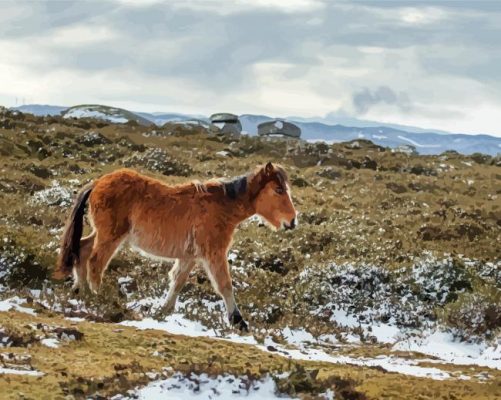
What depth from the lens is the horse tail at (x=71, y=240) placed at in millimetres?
11477

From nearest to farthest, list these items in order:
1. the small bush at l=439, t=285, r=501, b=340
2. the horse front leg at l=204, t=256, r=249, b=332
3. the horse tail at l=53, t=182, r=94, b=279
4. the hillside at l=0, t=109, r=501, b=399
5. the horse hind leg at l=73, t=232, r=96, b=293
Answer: the hillside at l=0, t=109, r=501, b=399, the horse front leg at l=204, t=256, r=249, b=332, the horse tail at l=53, t=182, r=94, b=279, the horse hind leg at l=73, t=232, r=96, b=293, the small bush at l=439, t=285, r=501, b=340

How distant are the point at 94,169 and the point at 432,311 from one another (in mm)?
19332

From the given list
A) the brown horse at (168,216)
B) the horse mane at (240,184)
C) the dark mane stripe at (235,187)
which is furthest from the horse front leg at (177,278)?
the dark mane stripe at (235,187)

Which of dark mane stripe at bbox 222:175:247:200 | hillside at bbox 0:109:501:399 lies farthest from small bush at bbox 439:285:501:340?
dark mane stripe at bbox 222:175:247:200

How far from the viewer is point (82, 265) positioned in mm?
11828

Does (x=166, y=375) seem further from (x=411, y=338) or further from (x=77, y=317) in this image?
(x=411, y=338)

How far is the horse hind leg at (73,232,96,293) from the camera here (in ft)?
38.4

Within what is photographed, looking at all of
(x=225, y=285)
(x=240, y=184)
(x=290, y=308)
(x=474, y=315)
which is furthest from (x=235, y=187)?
(x=474, y=315)

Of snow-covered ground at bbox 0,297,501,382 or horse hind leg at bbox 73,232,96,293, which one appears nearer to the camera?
snow-covered ground at bbox 0,297,501,382

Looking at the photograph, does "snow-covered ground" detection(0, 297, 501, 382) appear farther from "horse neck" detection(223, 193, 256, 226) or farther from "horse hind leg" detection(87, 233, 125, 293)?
"horse neck" detection(223, 193, 256, 226)

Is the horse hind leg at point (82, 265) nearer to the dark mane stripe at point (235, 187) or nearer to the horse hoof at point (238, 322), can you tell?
the dark mane stripe at point (235, 187)

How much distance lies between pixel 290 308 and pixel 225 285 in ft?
9.19

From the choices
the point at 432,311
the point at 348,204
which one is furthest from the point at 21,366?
the point at 348,204

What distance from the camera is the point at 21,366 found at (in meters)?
7.07
